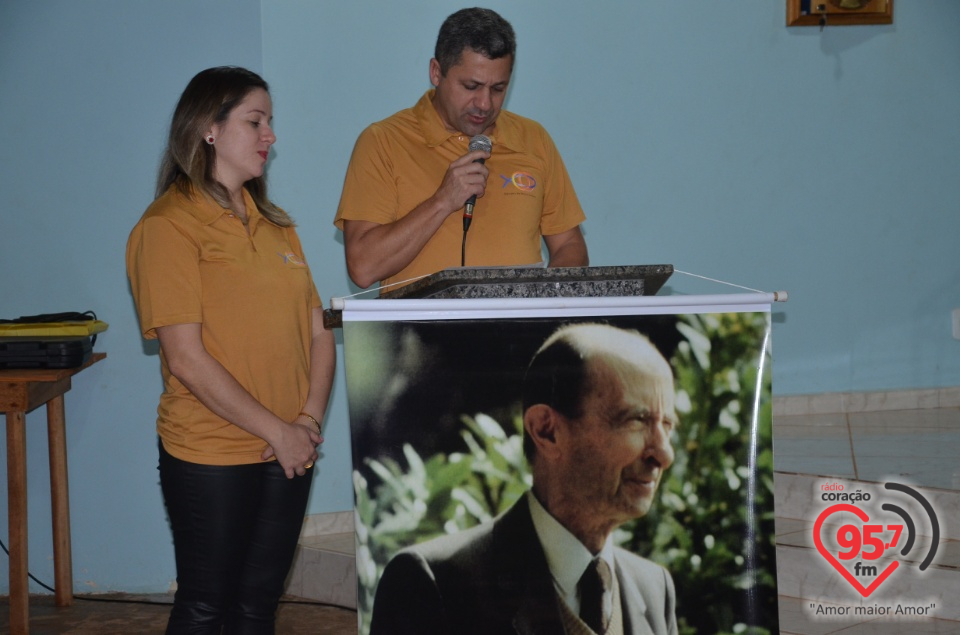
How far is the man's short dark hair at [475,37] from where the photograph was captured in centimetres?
208

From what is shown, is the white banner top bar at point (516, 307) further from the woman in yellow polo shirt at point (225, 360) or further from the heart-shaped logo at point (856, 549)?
the heart-shaped logo at point (856, 549)

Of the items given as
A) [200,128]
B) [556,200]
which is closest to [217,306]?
[200,128]

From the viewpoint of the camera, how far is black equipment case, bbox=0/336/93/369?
2.88 metres

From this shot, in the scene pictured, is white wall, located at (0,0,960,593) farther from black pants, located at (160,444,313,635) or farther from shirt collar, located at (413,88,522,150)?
black pants, located at (160,444,313,635)

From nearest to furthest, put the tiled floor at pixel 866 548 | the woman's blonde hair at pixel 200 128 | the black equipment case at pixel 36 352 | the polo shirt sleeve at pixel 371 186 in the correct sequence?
the woman's blonde hair at pixel 200 128
the polo shirt sleeve at pixel 371 186
the tiled floor at pixel 866 548
the black equipment case at pixel 36 352

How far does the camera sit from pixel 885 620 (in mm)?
2766

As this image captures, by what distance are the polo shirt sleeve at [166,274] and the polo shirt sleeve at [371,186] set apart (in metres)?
0.41

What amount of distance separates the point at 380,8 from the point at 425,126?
4.81 ft

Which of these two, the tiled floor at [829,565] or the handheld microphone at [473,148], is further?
the tiled floor at [829,565]

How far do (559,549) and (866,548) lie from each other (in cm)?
179

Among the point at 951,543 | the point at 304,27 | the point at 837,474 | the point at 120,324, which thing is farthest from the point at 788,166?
the point at 120,324

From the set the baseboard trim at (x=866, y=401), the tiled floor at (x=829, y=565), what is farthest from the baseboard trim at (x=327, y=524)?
the baseboard trim at (x=866, y=401)

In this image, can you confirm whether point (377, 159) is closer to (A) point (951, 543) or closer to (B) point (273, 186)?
(B) point (273, 186)

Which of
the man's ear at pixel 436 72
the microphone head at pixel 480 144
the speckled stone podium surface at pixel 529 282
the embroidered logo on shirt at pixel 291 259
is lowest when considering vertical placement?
the speckled stone podium surface at pixel 529 282
